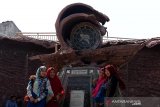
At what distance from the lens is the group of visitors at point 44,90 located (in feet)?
30.6

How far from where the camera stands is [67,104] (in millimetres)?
10273

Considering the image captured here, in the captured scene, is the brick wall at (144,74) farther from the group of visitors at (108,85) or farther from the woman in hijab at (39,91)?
the woman in hijab at (39,91)

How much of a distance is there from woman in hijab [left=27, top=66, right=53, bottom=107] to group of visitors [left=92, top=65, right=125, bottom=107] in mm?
1059

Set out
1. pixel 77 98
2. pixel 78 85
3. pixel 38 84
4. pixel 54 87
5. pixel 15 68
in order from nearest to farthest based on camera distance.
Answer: pixel 38 84
pixel 54 87
pixel 77 98
pixel 78 85
pixel 15 68

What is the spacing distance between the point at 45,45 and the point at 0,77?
1.86 metres

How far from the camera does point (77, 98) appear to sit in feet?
33.6

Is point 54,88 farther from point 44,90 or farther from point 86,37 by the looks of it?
point 86,37

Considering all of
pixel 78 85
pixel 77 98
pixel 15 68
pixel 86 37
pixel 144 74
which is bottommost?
pixel 77 98

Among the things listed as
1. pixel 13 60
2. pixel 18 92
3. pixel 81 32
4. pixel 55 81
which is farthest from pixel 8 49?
pixel 55 81

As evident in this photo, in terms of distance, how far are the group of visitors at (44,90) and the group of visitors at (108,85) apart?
2.79 ft

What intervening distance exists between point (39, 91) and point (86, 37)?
2415 mm

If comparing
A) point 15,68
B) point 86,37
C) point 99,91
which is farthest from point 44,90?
point 15,68

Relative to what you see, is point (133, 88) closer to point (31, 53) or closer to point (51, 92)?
point (31, 53)

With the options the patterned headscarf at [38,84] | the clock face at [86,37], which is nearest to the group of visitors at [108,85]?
the patterned headscarf at [38,84]
